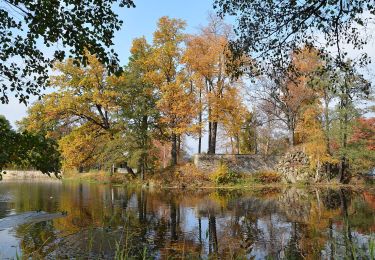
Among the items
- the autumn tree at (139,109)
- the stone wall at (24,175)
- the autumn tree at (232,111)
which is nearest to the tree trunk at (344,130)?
the autumn tree at (232,111)

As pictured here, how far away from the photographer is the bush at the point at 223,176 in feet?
94.0

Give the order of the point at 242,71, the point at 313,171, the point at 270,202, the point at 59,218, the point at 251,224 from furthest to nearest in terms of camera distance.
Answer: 1. the point at 313,171
2. the point at 270,202
3. the point at 59,218
4. the point at 251,224
5. the point at 242,71

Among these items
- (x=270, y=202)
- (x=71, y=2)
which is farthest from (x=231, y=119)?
(x=71, y=2)

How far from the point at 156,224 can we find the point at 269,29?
8.18m

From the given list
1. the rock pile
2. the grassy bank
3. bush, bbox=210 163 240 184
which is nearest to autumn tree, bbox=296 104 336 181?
Answer: the rock pile

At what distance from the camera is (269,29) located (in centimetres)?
722

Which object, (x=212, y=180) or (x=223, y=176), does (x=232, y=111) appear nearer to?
(x=223, y=176)

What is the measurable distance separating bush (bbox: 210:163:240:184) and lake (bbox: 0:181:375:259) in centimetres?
837

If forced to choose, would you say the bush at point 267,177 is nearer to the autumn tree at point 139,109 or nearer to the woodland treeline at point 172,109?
the woodland treeline at point 172,109

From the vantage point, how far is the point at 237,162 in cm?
3019

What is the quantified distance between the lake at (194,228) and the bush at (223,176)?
8374 millimetres

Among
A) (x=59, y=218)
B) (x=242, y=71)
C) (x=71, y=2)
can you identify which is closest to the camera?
(x=71, y=2)

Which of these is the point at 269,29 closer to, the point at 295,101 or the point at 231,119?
the point at 231,119

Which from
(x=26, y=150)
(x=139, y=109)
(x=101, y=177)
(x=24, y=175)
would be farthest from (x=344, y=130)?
(x=24, y=175)
